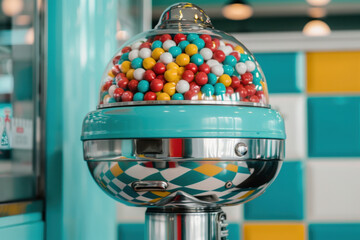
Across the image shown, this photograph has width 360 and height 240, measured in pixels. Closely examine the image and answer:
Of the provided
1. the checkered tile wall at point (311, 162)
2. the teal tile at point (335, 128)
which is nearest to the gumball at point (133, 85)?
the checkered tile wall at point (311, 162)

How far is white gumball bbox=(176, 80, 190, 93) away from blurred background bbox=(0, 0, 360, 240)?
1.88 feet

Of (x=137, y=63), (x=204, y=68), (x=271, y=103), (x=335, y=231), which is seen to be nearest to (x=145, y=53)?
(x=137, y=63)

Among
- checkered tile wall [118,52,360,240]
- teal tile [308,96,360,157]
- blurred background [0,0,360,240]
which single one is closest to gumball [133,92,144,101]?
blurred background [0,0,360,240]

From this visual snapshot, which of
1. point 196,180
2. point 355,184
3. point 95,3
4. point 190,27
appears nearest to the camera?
point 196,180

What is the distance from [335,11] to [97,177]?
129 cm

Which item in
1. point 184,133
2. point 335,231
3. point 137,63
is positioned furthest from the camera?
point 335,231

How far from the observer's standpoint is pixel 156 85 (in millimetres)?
1106

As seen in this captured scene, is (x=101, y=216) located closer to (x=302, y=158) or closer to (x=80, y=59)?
(x=80, y=59)

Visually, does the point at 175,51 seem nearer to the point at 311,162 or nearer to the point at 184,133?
the point at 184,133

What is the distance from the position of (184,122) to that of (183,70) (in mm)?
123

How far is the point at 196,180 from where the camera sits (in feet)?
3.54

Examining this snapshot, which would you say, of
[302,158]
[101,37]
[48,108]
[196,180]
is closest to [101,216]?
[48,108]

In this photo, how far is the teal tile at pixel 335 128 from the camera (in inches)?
78.6

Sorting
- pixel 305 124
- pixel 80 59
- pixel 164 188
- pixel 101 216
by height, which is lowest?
pixel 101 216
